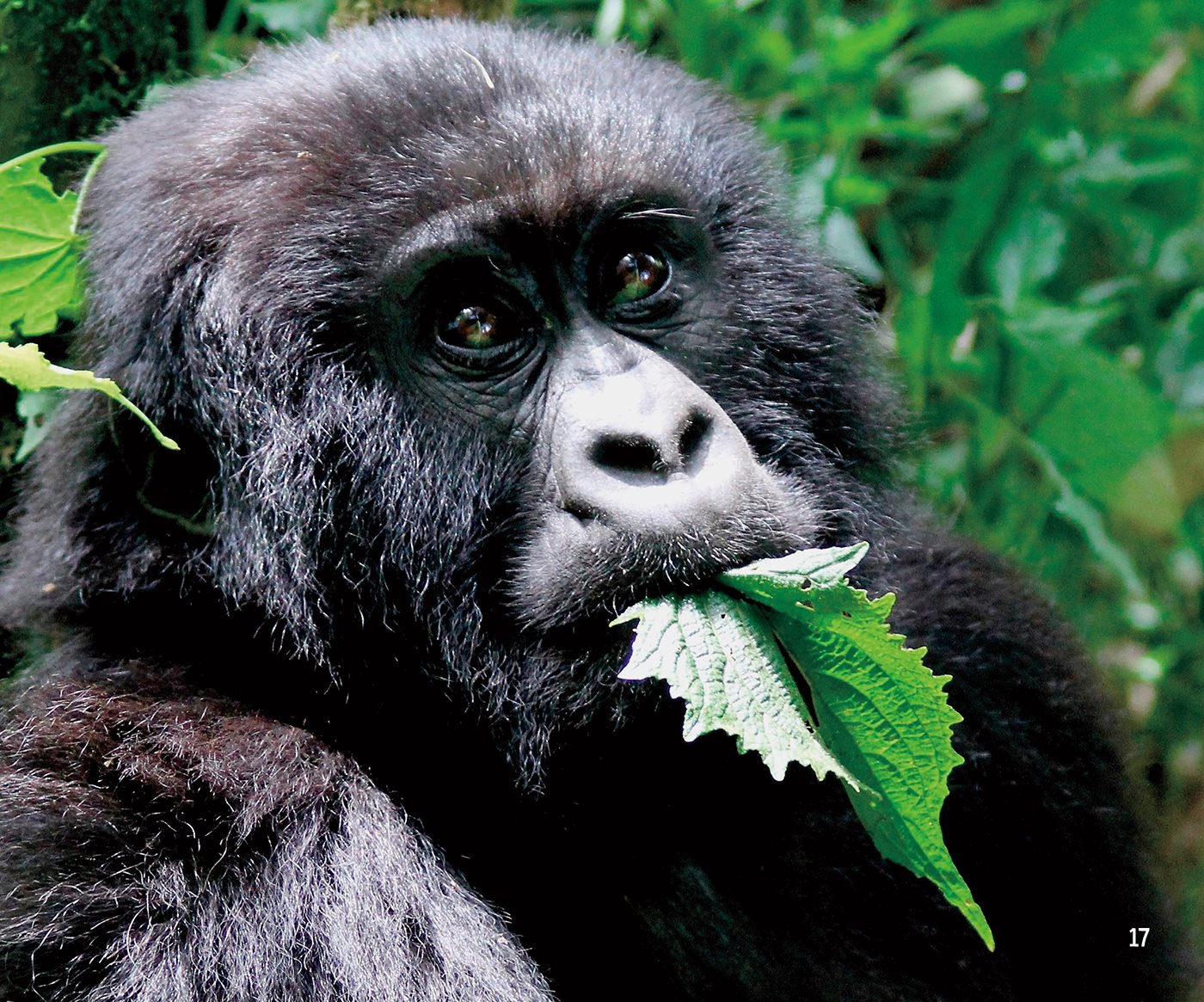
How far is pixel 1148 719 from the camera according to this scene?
509cm

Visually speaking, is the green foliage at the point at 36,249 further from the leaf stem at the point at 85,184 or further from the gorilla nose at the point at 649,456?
the gorilla nose at the point at 649,456

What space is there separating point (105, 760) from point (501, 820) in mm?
694

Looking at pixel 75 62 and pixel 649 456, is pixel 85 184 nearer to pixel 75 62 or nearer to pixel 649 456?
pixel 75 62

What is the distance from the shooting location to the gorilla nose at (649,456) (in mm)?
2213

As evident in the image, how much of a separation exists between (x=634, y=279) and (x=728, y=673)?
0.86 metres

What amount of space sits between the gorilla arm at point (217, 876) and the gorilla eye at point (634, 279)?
99 centimetres

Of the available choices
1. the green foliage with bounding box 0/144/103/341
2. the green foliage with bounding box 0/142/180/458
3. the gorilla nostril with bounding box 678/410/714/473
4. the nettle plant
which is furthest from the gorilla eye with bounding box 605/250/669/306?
the green foliage with bounding box 0/144/103/341

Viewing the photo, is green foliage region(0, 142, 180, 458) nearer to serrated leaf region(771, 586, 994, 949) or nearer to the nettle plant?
the nettle plant

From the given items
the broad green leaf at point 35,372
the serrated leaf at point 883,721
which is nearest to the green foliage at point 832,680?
the serrated leaf at point 883,721

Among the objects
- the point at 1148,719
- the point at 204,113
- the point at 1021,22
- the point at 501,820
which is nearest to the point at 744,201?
the point at 204,113

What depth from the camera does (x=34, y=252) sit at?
2645 millimetres

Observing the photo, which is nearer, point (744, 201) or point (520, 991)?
point (520, 991)

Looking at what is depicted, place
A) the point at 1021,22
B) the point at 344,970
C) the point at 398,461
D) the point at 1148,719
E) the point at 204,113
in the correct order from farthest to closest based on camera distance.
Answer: the point at 1148,719 < the point at 1021,22 < the point at 204,113 < the point at 398,461 < the point at 344,970

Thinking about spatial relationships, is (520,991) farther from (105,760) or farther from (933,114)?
(933,114)
